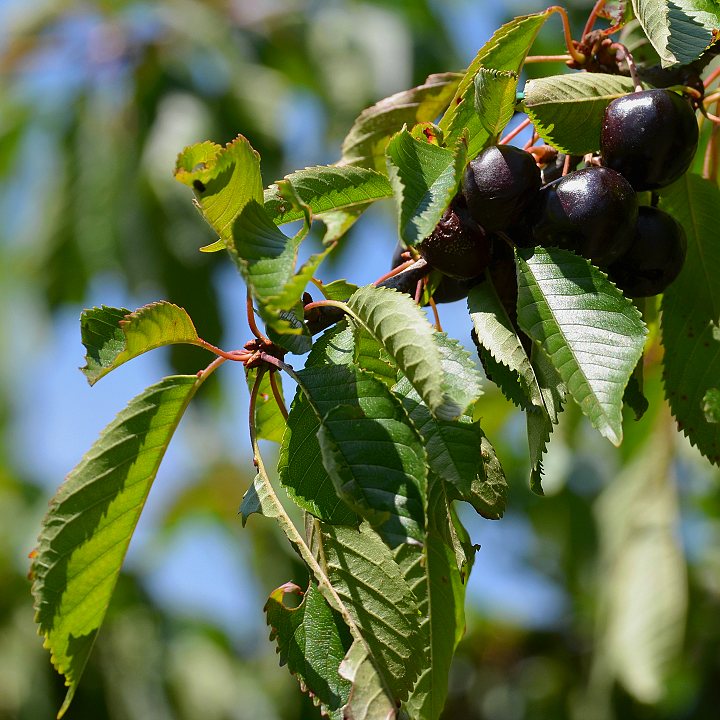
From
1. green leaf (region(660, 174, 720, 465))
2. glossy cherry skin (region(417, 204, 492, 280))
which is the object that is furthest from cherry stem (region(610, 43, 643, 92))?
glossy cherry skin (region(417, 204, 492, 280))

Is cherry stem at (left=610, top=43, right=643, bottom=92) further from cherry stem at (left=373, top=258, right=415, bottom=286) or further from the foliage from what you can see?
cherry stem at (left=373, top=258, right=415, bottom=286)

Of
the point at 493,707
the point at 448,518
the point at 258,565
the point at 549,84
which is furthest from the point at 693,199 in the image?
the point at 258,565

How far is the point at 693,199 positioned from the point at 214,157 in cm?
52

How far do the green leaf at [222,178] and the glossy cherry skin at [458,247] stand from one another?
0.53 feet

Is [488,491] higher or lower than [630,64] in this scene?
lower

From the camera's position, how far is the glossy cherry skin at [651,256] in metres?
0.95

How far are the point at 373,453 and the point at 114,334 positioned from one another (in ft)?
0.91

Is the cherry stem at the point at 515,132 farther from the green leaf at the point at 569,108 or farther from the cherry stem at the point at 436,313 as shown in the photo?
the cherry stem at the point at 436,313

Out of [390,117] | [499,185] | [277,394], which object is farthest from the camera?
[390,117]

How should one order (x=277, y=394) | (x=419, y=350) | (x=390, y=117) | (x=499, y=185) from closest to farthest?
1. (x=419, y=350)
2. (x=499, y=185)
3. (x=277, y=394)
4. (x=390, y=117)

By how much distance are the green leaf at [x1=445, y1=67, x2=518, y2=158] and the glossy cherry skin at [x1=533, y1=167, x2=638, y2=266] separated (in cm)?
8

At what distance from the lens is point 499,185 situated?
2.94 feet

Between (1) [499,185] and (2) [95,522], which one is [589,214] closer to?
(1) [499,185]

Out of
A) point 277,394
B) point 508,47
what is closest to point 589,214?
point 508,47
